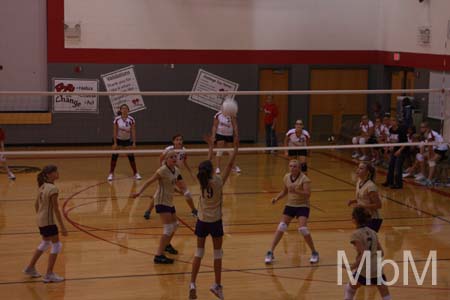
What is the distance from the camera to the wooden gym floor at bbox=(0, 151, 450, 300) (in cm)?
1036

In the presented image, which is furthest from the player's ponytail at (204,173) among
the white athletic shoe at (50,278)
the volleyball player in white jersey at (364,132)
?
the volleyball player in white jersey at (364,132)

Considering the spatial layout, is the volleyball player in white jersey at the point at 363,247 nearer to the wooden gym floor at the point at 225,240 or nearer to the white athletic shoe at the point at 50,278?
the wooden gym floor at the point at 225,240

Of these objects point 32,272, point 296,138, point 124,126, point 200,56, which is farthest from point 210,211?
point 200,56

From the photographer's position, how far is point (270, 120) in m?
22.2

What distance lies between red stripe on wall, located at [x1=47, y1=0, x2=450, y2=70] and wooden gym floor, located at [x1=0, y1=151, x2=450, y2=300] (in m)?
4.97

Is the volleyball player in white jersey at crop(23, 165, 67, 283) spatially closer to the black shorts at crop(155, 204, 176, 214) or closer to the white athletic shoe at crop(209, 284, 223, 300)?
the black shorts at crop(155, 204, 176, 214)

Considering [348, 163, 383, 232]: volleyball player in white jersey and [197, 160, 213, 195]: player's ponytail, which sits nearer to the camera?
[197, 160, 213, 195]: player's ponytail

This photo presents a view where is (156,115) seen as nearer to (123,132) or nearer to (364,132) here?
(123,132)

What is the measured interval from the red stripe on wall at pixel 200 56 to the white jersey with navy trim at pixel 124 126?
600 cm

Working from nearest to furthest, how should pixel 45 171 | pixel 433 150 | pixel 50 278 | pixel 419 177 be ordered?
pixel 45 171 → pixel 50 278 → pixel 433 150 → pixel 419 177

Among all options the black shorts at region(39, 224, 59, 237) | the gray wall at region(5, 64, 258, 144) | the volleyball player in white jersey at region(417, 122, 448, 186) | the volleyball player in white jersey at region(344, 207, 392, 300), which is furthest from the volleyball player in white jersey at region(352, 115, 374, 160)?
the volleyball player in white jersey at region(344, 207, 392, 300)

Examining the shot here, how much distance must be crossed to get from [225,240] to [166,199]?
6.29 feet

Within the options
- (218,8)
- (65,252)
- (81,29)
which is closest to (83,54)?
(81,29)

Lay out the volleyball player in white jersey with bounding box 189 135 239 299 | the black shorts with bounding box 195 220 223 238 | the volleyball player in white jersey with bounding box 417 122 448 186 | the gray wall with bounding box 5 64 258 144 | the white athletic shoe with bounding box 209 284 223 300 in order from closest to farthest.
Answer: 1. the volleyball player in white jersey with bounding box 189 135 239 299
2. the black shorts with bounding box 195 220 223 238
3. the white athletic shoe with bounding box 209 284 223 300
4. the volleyball player in white jersey with bounding box 417 122 448 186
5. the gray wall with bounding box 5 64 258 144
